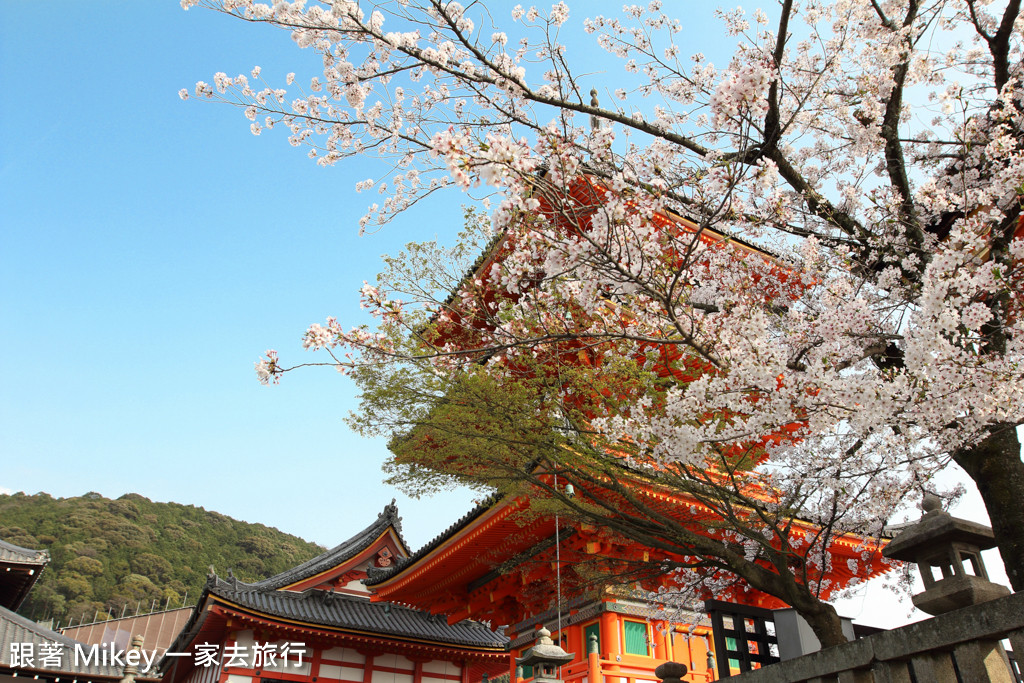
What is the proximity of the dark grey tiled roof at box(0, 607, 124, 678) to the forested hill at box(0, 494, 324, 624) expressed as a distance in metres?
29.5

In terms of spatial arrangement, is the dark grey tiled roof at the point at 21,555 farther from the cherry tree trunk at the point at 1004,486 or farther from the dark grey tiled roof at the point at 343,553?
the cherry tree trunk at the point at 1004,486

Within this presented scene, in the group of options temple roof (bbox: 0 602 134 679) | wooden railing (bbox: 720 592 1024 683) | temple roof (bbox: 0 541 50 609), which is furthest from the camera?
temple roof (bbox: 0 541 50 609)

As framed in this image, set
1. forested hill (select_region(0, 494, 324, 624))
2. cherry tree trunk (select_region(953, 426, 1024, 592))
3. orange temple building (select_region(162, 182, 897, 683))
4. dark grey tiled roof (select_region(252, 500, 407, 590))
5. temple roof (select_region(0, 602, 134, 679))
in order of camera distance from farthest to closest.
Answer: forested hill (select_region(0, 494, 324, 624)), dark grey tiled roof (select_region(252, 500, 407, 590)), temple roof (select_region(0, 602, 134, 679)), orange temple building (select_region(162, 182, 897, 683)), cherry tree trunk (select_region(953, 426, 1024, 592))

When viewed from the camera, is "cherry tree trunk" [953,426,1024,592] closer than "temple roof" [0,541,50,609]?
Yes

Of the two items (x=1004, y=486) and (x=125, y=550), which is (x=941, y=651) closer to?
(x=1004, y=486)

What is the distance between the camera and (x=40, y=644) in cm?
1483

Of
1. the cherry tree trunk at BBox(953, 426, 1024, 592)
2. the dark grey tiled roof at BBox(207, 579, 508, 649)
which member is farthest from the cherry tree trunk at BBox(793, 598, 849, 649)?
the dark grey tiled roof at BBox(207, 579, 508, 649)

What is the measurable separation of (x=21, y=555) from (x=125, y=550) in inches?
1560

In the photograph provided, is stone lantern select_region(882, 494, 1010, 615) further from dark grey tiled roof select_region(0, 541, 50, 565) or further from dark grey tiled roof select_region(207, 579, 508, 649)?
dark grey tiled roof select_region(0, 541, 50, 565)

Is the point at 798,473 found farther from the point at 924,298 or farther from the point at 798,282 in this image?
the point at 924,298

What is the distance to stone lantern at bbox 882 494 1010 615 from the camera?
406 cm

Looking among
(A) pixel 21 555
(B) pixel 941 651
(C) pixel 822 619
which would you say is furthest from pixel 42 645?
(B) pixel 941 651

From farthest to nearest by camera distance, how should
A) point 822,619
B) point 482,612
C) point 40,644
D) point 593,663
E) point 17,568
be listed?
point 17,568, point 40,644, point 482,612, point 593,663, point 822,619

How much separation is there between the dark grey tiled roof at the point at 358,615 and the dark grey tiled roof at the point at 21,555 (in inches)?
245
